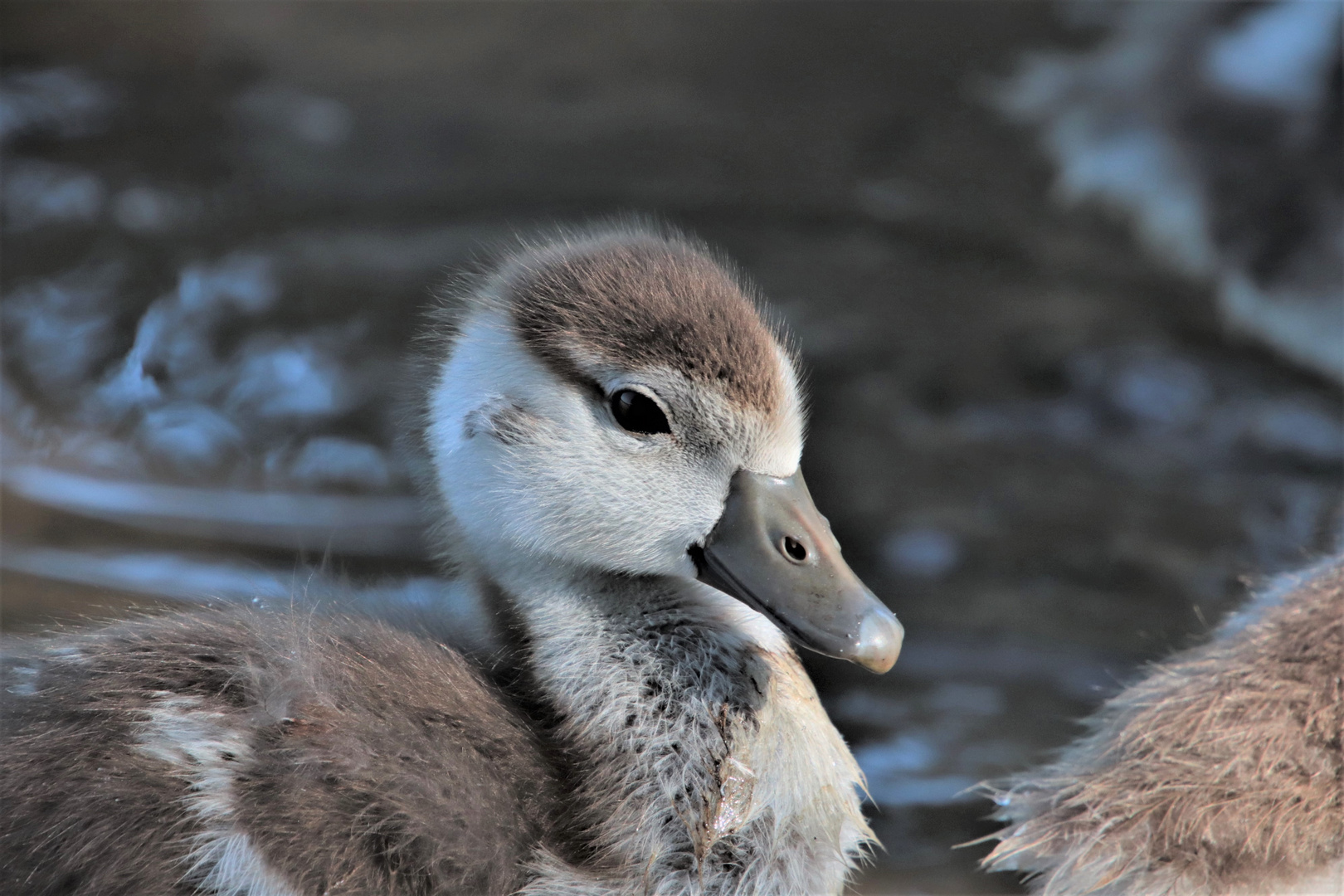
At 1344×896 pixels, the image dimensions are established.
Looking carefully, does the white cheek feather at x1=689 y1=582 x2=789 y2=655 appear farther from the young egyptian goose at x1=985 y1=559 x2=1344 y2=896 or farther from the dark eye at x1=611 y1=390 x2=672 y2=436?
the young egyptian goose at x1=985 y1=559 x2=1344 y2=896

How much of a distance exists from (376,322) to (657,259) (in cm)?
104

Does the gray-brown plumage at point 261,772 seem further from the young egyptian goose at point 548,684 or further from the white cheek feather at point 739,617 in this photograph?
the white cheek feather at point 739,617

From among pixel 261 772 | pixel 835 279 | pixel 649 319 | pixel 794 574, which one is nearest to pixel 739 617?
pixel 794 574

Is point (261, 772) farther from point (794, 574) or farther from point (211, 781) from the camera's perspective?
point (794, 574)

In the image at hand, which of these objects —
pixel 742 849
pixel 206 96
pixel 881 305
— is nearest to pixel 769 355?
pixel 742 849

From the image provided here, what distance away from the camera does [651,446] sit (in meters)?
0.88

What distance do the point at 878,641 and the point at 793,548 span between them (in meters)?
0.09

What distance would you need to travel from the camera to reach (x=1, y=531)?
1550 mm

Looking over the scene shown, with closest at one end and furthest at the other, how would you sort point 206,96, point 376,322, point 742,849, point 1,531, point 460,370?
point 742,849, point 460,370, point 1,531, point 376,322, point 206,96

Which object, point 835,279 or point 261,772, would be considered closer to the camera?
point 261,772

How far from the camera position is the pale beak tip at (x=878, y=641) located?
0.83m

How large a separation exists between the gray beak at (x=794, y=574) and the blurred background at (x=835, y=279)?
40 centimetres

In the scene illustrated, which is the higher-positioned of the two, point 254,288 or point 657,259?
point 657,259

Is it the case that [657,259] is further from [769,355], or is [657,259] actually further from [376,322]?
[376,322]
